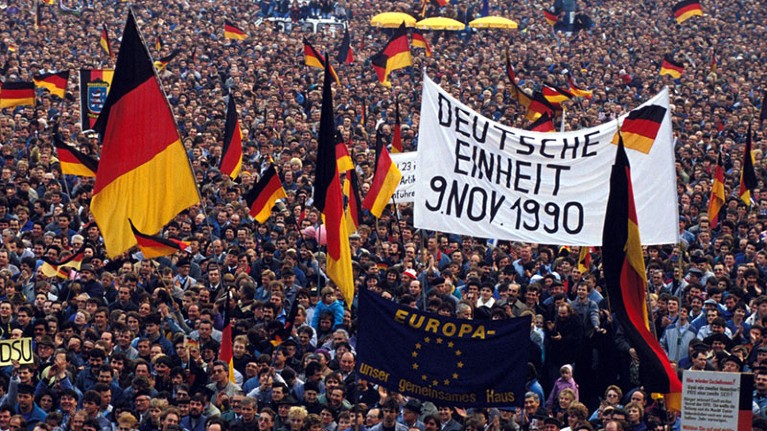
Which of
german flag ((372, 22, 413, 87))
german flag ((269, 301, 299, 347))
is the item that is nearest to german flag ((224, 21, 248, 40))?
german flag ((372, 22, 413, 87))

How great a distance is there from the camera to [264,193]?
1739 centimetres

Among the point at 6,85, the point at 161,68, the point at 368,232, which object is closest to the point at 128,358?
the point at 368,232

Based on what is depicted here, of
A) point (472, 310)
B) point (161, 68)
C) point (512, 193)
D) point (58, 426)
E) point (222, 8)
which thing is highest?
point (222, 8)

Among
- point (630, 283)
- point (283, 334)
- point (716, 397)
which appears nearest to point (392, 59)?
point (283, 334)

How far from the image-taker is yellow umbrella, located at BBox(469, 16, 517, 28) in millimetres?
39062

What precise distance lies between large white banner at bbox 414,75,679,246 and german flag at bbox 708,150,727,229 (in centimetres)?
448

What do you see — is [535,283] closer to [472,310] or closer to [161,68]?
[472,310]

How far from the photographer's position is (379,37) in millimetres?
40188

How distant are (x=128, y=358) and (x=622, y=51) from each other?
25.4 metres

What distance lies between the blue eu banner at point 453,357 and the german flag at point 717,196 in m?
8.14

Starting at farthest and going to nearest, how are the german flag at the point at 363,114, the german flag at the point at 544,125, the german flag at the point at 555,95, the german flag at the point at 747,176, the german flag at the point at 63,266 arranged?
the german flag at the point at 363,114 < the german flag at the point at 555,95 < the german flag at the point at 544,125 < the german flag at the point at 747,176 < the german flag at the point at 63,266

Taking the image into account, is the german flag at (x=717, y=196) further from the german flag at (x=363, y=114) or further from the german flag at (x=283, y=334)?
the german flag at (x=363, y=114)

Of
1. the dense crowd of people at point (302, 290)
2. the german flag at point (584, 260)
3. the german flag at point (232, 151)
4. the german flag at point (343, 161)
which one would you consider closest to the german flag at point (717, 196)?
the dense crowd of people at point (302, 290)

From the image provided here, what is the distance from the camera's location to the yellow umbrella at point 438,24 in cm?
3847
